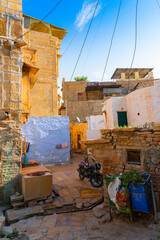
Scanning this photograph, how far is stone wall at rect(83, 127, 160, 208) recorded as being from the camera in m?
4.67

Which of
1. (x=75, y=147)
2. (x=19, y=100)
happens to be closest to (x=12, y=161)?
(x=19, y=100)

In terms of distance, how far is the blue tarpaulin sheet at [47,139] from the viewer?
529 inches

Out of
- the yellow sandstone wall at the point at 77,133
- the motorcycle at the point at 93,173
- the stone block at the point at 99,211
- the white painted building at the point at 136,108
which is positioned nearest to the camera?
the stone block at the point at 99,211

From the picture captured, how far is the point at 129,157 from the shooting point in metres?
5.33

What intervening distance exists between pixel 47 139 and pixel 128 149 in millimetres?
9787

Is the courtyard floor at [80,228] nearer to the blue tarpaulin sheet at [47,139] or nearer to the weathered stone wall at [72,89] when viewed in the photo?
the blue tarpaulin sheet at [47,139]

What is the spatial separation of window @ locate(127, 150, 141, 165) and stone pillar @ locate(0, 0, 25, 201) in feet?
14.8

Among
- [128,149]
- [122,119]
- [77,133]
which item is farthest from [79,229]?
[77,133]

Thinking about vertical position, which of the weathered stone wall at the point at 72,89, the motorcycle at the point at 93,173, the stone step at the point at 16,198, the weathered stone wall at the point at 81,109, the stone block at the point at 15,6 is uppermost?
the weathered stone wall at the point at 72,89

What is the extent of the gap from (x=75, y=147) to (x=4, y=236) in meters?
18.3

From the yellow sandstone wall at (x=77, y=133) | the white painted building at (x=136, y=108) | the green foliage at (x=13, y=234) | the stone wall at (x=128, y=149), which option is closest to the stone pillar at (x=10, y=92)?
the green foliage at (x=13, y=234)

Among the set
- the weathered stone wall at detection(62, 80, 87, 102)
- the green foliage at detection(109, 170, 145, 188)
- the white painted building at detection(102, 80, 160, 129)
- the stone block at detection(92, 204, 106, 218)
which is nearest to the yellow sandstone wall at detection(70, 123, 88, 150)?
the white painted building at detection(102, 80, 160, 129)

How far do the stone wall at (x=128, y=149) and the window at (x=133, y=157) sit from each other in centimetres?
11

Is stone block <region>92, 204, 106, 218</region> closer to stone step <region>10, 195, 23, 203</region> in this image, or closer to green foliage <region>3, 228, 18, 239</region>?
green foliage <region>3, 228, 18, 239</region>
